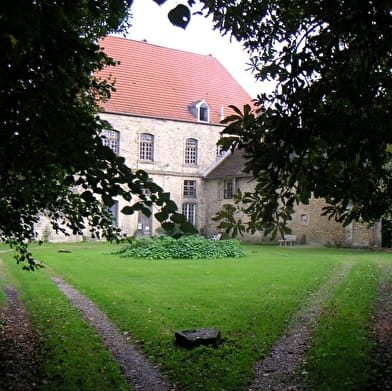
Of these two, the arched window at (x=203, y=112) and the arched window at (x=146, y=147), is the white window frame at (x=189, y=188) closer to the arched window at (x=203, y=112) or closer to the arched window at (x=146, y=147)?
the arched window at (x=146, y=147)

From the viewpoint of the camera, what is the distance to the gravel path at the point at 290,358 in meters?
5.77

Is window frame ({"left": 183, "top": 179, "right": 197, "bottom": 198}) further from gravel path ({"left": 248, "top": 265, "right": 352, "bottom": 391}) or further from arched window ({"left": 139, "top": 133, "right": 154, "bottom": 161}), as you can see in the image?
gravel path ({"left": 248, "top": 265, "right": 352, "bottom": 391})

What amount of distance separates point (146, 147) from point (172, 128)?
2.20 metres

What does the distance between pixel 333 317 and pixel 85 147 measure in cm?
693

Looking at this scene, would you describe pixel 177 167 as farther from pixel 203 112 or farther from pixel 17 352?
pixel 17 352

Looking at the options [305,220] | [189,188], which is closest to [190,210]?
[189,188]

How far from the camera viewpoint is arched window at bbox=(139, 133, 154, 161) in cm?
3275

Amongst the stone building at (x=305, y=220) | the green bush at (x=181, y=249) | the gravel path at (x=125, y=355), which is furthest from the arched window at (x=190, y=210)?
the gravel path at (x=125, y=355)

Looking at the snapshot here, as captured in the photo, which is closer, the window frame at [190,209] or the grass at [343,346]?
the grass at [343,346]

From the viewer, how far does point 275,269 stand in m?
16.6

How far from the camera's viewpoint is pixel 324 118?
4.24m

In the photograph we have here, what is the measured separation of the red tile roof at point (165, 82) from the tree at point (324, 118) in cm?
2703

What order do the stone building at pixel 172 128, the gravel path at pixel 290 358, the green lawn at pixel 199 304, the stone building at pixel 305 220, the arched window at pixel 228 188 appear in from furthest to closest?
the arched window at pixel 228 188, the stone building at pixel 172 128, the stone building at pixel 305 220, the green lawn at pixel 199 304, the gravel path at pixel 290 358

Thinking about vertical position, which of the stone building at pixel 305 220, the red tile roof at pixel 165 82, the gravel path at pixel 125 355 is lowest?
the gravel path at pixel 125 355
